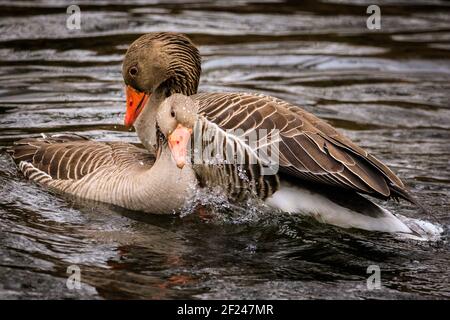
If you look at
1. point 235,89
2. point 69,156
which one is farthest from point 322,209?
point 235,89

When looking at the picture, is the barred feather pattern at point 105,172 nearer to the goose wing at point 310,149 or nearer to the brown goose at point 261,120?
the brown goose at point 261,120

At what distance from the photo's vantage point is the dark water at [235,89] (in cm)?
665

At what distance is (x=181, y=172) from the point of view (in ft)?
25.8

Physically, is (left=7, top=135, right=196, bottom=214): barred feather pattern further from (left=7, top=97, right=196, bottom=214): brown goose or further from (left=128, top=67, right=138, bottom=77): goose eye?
(left=128, top=67, right=138, bottom=77): goose eye

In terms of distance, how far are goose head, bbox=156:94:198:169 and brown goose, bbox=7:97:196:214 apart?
7 centimetres

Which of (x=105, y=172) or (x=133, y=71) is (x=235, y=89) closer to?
(x=133, y=71)

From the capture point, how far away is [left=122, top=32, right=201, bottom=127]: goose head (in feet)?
29.2

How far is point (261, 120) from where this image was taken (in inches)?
303

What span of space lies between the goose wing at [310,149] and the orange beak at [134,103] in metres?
1.27

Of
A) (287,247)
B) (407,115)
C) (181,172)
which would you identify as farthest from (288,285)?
(407,115)

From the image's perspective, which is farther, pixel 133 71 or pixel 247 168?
pixel 133 71

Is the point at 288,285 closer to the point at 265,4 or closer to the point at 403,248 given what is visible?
the point at 403,248

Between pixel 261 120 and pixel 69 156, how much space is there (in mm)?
2186

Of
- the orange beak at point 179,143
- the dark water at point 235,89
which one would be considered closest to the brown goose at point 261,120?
the orange beak at point 179,143
